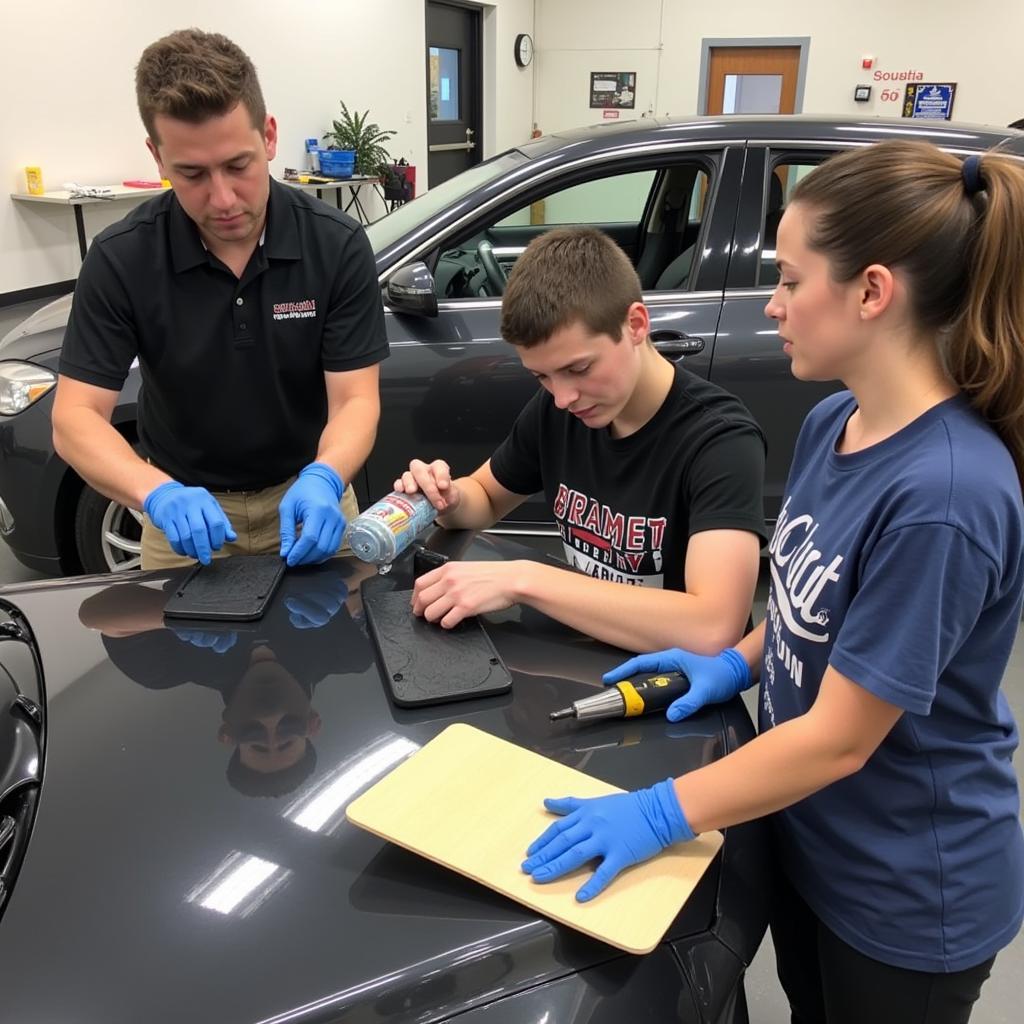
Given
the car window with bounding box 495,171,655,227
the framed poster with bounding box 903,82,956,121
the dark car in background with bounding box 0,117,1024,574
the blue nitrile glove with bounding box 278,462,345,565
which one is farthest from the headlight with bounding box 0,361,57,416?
the framed poster with bounding box 903,82,956,121

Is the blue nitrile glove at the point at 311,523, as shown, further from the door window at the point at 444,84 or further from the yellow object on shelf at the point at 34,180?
the door window at the point at 444,84

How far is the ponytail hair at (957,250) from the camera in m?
0.79

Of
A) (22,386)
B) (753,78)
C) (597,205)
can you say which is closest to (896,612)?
(22,386)

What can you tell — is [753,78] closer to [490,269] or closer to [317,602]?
[490,269]

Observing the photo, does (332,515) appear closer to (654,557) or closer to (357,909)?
(654,557)

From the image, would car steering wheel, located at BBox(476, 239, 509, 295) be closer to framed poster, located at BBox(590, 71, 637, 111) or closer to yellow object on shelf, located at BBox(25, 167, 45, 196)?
yellow object on shelf, located at BBox(25, 167, 45, 196)

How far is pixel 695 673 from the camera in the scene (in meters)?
1.06

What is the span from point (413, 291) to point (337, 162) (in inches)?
222

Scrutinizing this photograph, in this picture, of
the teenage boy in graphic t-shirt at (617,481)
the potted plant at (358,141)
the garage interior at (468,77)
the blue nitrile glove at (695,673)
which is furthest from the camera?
the potted plant at (358,141)

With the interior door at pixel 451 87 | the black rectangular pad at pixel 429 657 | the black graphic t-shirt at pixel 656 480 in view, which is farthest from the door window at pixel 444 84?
the black rectangular pad at pixel 429 657

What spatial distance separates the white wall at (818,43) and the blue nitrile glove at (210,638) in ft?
32.8

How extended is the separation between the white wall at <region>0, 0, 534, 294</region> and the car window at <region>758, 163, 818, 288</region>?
4.75 metres

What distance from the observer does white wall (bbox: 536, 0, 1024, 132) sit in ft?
29.8

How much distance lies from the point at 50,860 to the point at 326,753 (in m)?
0.26
